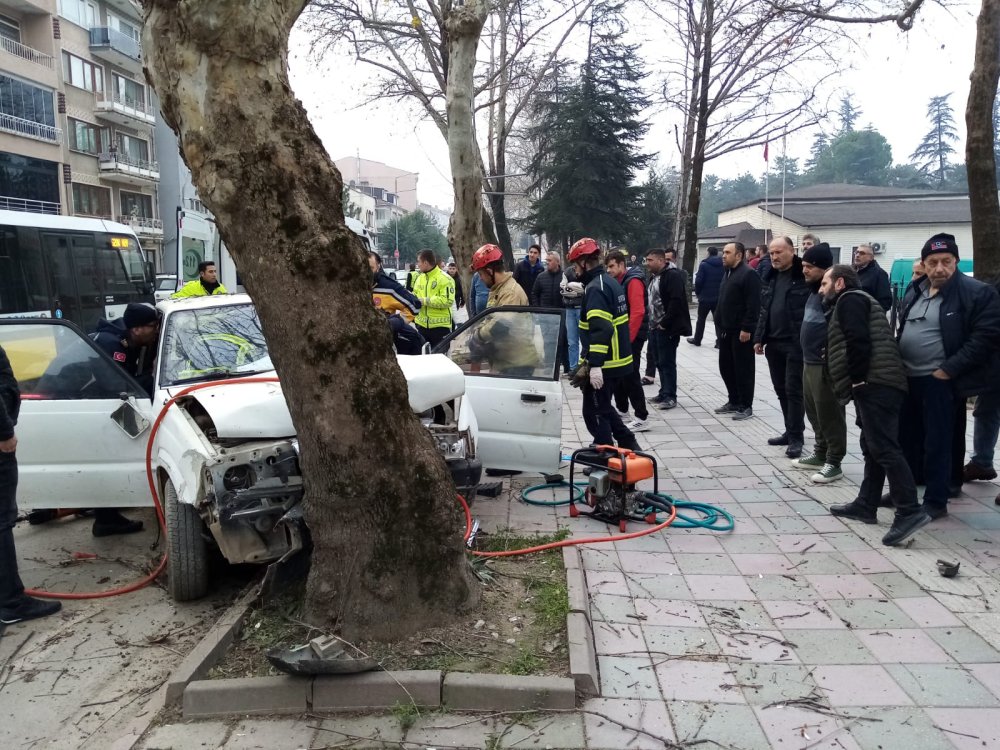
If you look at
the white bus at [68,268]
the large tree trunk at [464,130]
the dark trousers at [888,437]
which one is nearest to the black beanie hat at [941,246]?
the dark trousers at [888,437]

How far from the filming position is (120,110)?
39.9 metres

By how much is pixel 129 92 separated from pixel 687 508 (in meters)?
45.9

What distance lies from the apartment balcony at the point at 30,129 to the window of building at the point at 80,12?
6.03 metres

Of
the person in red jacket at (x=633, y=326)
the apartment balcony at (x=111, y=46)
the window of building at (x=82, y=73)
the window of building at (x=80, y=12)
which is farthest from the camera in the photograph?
the apartment balcony at (x=111, y=46)

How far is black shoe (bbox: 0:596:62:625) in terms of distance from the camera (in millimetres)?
4477

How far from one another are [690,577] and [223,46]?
3751 mm

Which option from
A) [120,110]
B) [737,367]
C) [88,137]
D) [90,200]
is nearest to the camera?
[737,367]

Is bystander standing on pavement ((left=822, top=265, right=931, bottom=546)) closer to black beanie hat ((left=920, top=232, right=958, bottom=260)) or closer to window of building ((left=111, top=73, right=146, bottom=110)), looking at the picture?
black beanie hat ((left=920, top=232, right=958, bottom=260))

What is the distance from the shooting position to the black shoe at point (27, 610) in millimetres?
4477

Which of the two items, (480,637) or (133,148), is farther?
(133,148)

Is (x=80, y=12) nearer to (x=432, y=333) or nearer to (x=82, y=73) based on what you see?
(x=82, y=73)

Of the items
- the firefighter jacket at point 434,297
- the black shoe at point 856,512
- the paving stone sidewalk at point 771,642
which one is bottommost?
the paving stone sidewalk at point 771,642

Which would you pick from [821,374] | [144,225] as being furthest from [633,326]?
[144,225]

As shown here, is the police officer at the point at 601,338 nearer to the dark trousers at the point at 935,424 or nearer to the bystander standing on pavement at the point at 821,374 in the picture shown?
the bystander standing on pavement at the point at 821,374
